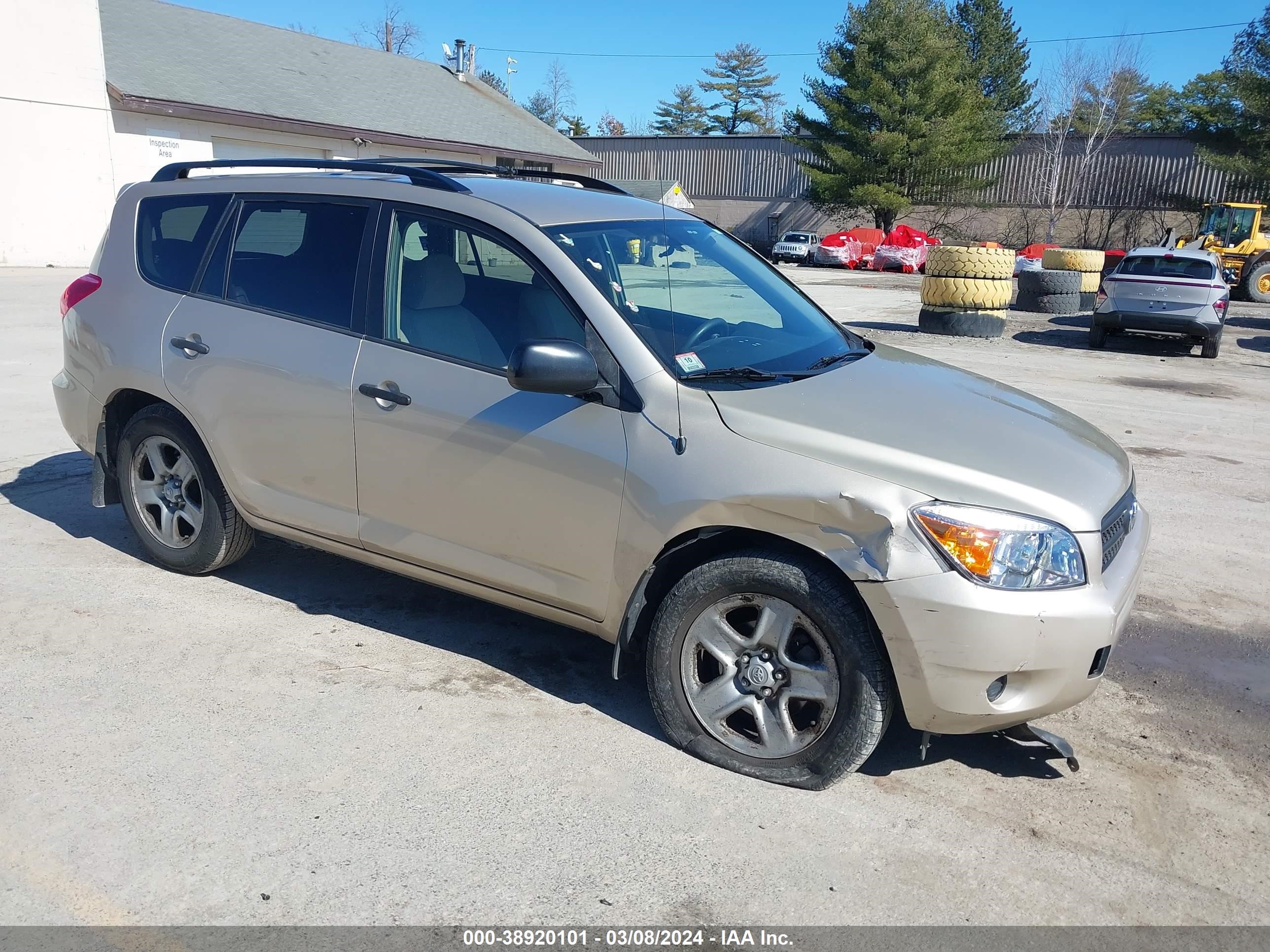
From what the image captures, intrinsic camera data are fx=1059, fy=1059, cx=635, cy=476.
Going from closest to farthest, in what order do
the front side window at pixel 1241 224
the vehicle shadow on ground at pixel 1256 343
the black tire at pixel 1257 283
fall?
the vehicle shadow on ground at pixel 1256 343 → the black tire at pixel 1257 283 → the front side window at pixel 1241 224

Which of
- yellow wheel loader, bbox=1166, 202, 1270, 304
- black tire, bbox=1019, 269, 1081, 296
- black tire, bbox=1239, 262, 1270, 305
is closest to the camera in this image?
black tire, bbox=1019, 269, 1081, 296

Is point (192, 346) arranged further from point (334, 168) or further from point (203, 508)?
point (334, 168)

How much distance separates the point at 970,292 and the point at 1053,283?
5042 mm

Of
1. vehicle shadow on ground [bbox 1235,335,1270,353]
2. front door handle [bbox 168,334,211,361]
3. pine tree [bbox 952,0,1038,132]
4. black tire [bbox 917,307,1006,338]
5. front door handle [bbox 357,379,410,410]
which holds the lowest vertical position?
vehicle shadow on ground [bbox 1235,335,1270,353]

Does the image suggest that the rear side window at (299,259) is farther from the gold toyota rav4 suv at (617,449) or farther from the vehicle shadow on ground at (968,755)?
the vehicle shadow on ground at (968,755)

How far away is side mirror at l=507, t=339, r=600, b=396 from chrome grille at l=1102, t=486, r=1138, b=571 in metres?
1.72

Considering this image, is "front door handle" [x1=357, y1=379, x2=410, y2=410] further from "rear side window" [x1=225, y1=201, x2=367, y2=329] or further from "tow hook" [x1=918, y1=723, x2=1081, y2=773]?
"tow hook" [x1=918, y1=723, x2=1081, y2=773]

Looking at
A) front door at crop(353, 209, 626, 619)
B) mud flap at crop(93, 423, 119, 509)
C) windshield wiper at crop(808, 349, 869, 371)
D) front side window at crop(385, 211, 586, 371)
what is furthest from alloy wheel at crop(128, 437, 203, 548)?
windshield wiper at crop(808, 349, 869, 371)

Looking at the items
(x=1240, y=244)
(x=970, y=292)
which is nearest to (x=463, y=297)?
(x=970, y=292)

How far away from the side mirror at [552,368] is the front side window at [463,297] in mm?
228

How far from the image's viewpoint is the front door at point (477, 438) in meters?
3.64

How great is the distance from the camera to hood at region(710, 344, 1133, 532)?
320 centimetres

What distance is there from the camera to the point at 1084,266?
71.5ft

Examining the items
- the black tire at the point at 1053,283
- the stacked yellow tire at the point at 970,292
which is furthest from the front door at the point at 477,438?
the black tire at the point at 1053,283
